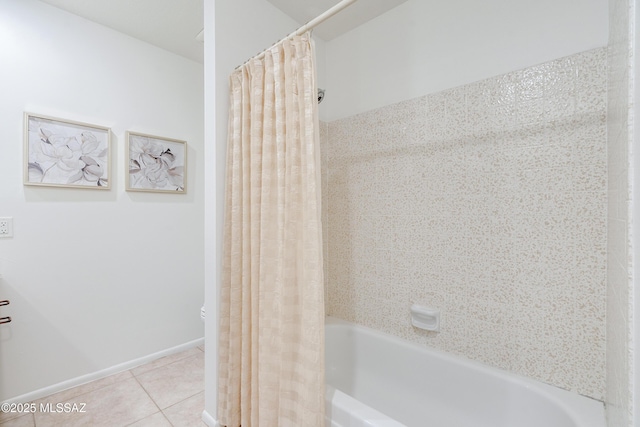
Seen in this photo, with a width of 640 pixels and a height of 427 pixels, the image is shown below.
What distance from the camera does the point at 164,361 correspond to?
7.52 feet

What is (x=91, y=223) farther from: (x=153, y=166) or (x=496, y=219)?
(x=496, y=219)

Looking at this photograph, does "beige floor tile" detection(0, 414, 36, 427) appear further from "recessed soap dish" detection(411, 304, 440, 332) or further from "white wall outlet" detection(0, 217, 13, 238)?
"recessed soap dish" detection(411, 304, 440, 332)

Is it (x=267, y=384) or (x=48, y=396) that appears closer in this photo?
(x=267, y=384)

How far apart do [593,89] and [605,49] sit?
0.15m

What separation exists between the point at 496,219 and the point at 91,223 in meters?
2.61

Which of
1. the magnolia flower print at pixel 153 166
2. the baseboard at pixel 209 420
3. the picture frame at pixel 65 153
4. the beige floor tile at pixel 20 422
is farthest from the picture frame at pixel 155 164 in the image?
the baseboard at pixel 209 420

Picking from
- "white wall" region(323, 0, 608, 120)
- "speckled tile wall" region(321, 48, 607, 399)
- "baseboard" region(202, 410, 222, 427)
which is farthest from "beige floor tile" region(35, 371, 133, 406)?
"white wall" region(323, 0, 608, 120)

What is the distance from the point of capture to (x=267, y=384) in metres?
A: 1.17

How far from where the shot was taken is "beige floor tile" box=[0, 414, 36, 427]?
1.59 metres

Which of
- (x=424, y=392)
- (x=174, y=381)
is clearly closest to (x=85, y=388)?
(x=174, y=381)

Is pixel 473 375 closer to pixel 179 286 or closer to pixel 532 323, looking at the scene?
pixel 532 323

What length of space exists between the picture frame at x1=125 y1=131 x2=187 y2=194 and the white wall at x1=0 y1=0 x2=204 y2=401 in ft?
0.19

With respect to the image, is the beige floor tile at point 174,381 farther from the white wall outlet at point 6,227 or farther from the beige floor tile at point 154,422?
the white wall outlet at point 6,227

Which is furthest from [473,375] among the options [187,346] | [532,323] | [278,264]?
[187,346]
